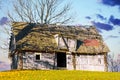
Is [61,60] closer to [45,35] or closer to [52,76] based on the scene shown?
[45,35]

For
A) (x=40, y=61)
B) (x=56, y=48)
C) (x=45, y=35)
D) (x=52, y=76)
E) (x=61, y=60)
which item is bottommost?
(x=52, y=76)

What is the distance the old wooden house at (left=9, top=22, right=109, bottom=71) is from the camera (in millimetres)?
51562

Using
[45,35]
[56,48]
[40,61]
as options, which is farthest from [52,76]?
[45,35]

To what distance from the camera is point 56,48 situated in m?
53.2

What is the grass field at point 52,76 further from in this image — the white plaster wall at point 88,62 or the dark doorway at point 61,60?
the dark doorway at point 61,60

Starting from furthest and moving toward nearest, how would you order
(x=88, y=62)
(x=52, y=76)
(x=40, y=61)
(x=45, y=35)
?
(x=45, y=35), (x=88, y=62), (x=40, y=61), (x=52, y=76)

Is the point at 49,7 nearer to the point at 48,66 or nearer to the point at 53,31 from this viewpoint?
the point at 53,31

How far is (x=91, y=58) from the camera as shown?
179ft

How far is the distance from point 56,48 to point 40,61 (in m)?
3.31

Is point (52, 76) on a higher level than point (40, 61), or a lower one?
lower

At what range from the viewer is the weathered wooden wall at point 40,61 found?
168 ft

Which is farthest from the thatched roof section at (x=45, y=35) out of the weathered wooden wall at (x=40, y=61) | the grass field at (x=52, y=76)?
the grass field at (x=52, y=76)

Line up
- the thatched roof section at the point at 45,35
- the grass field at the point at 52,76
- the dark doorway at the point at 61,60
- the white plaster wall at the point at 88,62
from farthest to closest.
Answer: the dark doorway at the point at 61,60 → the white plaster wall at the point at 88,62 → the thatched roof section at the point at 45,35 → the grass field at the point at 52,76

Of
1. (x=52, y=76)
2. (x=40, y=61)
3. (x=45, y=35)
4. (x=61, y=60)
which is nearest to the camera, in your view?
(x=52, y=76)
